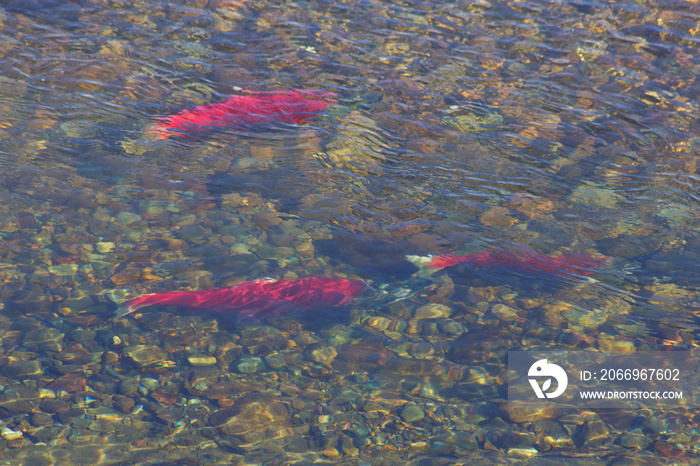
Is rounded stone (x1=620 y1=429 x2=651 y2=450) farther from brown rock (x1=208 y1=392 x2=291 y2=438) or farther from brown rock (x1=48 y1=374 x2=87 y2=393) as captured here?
brown rock (x1=48 y1=374 x2=87 y2=393)

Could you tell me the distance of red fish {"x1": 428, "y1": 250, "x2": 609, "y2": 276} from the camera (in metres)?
5.70

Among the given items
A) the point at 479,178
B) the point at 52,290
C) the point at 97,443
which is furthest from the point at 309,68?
the point at 97,443

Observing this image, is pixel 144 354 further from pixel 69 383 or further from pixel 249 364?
pixel 249 364

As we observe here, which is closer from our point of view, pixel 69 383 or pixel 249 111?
pixel 69 383

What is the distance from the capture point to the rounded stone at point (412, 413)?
4.43 m

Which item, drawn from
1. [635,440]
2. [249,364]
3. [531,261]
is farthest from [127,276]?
[635,440]

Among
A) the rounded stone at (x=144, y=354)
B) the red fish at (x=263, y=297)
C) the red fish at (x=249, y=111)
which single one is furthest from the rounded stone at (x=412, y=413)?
the red fish at (x=249, y=111)

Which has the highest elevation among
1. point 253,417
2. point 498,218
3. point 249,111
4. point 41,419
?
point 249,111

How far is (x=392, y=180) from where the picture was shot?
6758mm

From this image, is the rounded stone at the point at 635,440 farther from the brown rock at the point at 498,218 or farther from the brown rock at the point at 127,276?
the brown rock at the point at 127,276

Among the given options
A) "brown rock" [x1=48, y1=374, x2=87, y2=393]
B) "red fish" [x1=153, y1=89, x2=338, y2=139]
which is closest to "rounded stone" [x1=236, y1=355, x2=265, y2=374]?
"brown rock" [x1=48, y1=374, x2=87, y2=393]

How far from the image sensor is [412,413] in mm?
4473

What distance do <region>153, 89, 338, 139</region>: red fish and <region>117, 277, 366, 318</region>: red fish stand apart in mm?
2657

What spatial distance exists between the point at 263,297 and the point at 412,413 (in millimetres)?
1702
